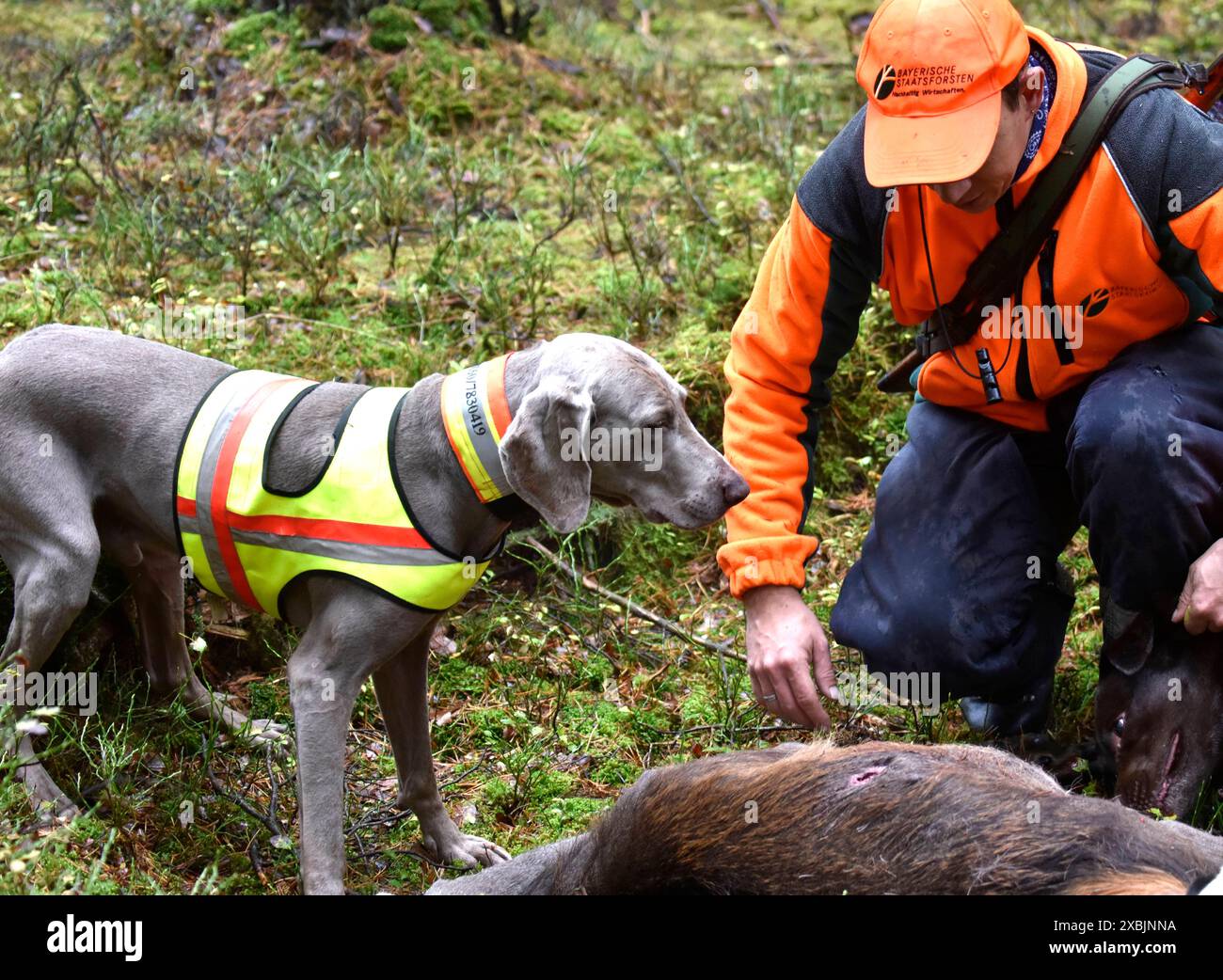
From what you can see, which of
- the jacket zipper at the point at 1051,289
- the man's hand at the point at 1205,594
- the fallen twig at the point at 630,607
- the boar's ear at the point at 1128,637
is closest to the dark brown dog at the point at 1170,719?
the boar's ear at the point at 1128,637

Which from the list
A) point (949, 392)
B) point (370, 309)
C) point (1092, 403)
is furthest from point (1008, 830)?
point (370, 309)

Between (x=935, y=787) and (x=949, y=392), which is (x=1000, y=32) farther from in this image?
(x=935, y=787)

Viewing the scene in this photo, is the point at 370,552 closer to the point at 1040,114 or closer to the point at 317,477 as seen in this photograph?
the point at 317,477

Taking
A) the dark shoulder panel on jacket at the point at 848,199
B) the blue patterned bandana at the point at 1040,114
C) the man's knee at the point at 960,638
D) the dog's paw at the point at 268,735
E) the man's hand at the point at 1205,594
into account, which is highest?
the blue patterned bandana at the point at 1040,114

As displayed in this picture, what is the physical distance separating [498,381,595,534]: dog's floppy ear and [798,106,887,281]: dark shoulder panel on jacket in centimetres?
96

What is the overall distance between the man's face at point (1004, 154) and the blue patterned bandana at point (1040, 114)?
2 cm

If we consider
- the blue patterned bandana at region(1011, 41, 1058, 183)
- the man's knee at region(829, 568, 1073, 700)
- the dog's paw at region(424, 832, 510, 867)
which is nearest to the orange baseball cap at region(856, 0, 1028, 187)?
the blue patterned bandana at region(1011, 41, 1058, 183)

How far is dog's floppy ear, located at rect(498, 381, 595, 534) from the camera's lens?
11.3ft

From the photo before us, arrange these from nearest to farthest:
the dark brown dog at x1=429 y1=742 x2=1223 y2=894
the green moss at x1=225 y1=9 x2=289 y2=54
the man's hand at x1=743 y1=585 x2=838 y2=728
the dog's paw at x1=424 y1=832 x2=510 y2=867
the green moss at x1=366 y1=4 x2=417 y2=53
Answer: the dark brown dog at x1=429 y1=742 x2=1223 y2=894 → the man's hand at x1=743 y1=585 x2=838 y2=728 → the dog's paw at x1=424 y1=832 x2=510 y2=867 → the green moss at x1=366 y1=4 x2=417 y2=53 → the green moss at x1=225 y1=9 x2=289 y2=54

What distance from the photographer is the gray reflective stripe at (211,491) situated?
142 inches

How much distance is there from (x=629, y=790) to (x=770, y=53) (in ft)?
26.2

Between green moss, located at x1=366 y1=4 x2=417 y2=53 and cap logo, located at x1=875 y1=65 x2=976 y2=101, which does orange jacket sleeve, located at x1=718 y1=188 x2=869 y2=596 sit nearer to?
cap logo, located at x1=875 y1=65 x2=976 y2=101

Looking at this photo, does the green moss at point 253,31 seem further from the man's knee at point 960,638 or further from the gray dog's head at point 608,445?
the man's knee at point 960,638

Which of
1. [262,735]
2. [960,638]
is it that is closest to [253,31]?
[262,735]
